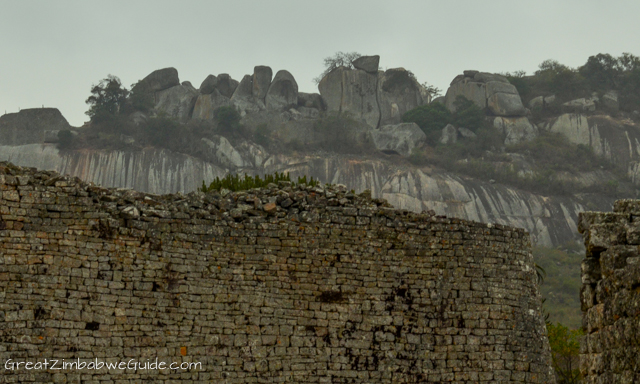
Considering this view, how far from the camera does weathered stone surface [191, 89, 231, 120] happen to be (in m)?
67.8

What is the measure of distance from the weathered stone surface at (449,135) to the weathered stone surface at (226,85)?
2050 cm

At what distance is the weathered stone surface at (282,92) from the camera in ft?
230

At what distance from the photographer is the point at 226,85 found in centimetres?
7262

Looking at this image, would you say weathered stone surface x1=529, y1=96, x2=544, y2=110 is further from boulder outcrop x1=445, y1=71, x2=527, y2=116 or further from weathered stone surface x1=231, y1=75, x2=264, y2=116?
weathered stone surface x1=231, y1=75, x2=264, y2=116

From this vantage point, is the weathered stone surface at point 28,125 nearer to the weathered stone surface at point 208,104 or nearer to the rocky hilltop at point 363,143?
the rocky hilltop at point 363,143

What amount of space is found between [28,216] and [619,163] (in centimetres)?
6176

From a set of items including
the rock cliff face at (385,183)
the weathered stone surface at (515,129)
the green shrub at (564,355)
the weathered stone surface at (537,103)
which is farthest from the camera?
the weathered stone surface at (537,103)

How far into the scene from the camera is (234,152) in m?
59.9

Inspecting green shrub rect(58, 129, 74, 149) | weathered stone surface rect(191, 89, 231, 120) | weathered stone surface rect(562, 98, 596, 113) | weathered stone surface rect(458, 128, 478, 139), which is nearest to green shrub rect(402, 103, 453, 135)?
weathered stone surface rect(458, 128, 478, 139)

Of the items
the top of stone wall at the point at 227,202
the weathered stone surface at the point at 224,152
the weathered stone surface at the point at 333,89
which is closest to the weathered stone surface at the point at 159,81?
the weathered stone surface at the point at 224,152

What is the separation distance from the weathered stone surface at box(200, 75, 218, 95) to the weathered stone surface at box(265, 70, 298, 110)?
5331 millimetres

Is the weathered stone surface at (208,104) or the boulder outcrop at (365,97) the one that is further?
the boulder outcrop at (365,97)

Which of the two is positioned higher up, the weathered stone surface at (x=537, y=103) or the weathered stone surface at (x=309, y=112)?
the weathered stone surface at (x=537, y=103)

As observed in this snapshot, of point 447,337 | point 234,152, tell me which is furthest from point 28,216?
point 234,152
